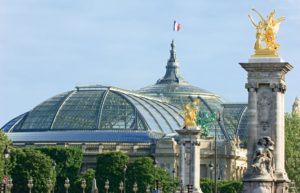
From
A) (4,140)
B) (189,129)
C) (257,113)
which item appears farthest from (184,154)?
(257,113)

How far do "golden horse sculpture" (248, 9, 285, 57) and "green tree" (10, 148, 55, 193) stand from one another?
8796 cm

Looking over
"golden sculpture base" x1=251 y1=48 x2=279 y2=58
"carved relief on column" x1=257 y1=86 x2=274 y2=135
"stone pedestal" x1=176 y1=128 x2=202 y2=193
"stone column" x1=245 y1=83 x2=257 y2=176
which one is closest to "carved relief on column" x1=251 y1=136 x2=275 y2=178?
"stone column" x1=245 y1=83 x2=257 y2=176

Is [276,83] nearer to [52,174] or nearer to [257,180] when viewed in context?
[257,180]

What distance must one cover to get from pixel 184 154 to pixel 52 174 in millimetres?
28985

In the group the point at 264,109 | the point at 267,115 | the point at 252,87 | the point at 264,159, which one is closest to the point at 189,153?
the point at 264,109

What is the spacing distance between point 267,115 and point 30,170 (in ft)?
297

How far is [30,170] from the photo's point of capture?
192m

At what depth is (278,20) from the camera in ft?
346

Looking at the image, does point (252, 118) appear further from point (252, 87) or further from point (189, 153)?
point (189, 153)

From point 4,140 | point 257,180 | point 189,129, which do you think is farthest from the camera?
point 4,140

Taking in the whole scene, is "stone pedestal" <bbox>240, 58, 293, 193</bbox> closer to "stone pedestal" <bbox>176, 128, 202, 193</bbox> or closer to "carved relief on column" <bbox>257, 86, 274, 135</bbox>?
"carved relief on column" <bbox>257, 86, 274, 135</bbox>

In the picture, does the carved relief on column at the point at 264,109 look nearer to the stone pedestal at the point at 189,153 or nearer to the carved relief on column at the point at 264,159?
the carved relief on column at the point at 264,159

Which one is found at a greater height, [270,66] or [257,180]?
[270,66]

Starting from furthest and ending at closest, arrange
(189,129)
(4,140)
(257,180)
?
(4,140) → (189,129) → (257,180)
